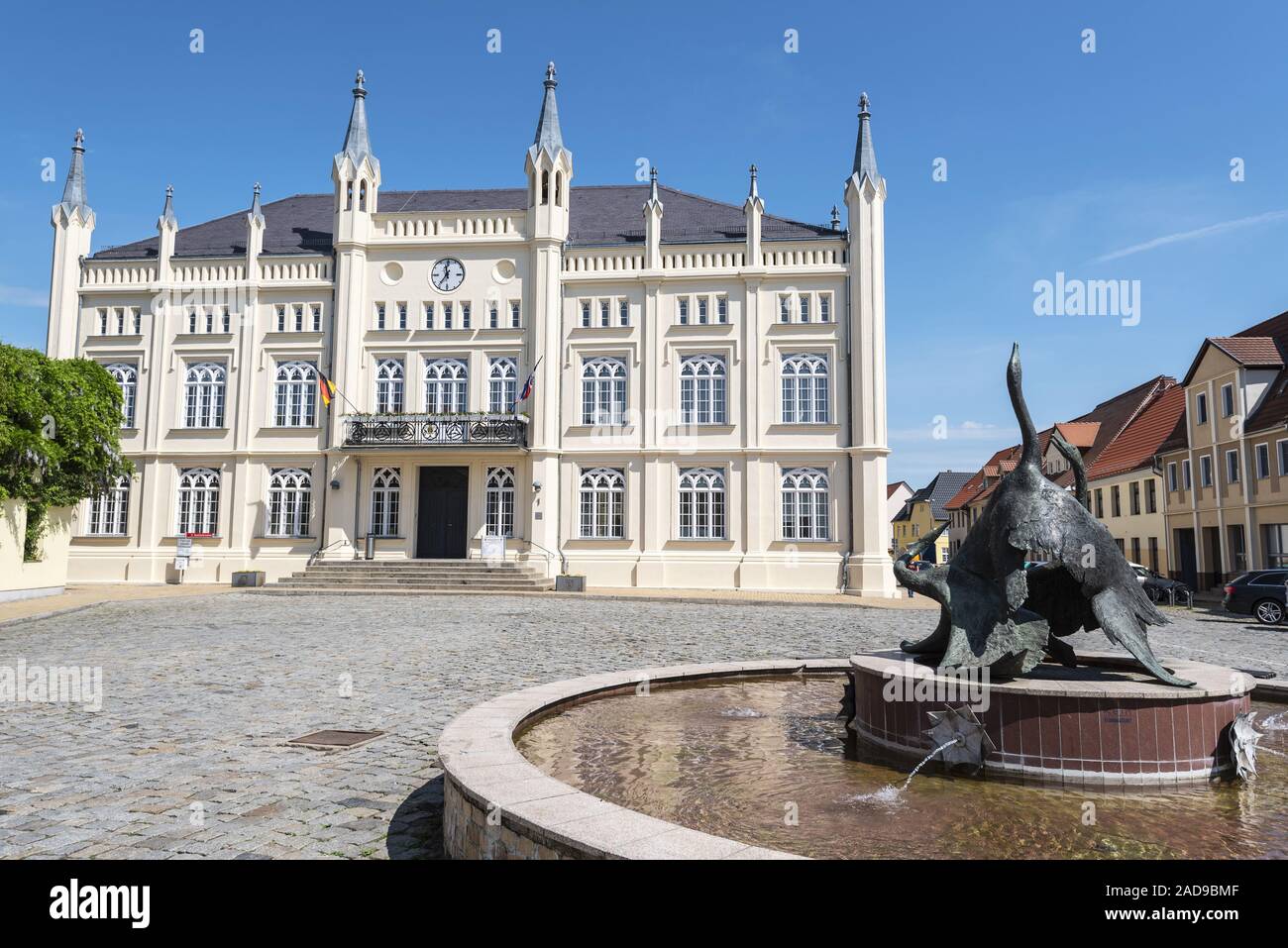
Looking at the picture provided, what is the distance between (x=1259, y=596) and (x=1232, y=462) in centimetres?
1324

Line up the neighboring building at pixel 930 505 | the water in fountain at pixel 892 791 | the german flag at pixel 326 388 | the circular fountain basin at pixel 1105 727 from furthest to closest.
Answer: the neighboring building at pixel 930 505
the german flag at pixel 326 388
the circular fountain basin at pixel 1105 727
the water in fountain at pixel 892 791

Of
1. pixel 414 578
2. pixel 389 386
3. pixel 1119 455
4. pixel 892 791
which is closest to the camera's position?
pixel 892 791

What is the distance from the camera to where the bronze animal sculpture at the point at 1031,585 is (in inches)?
248

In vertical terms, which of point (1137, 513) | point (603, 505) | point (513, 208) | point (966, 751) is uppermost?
point (513, 208)

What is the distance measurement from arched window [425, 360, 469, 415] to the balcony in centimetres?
125

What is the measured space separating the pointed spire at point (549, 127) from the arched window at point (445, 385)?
826cm

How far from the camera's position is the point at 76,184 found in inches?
1332

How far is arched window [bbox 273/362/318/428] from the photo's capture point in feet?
106

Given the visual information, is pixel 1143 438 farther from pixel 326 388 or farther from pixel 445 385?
pixel 326 388

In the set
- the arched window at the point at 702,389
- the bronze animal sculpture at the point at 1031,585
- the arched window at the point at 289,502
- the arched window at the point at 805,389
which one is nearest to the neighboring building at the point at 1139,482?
the arched window at the point at 805,389

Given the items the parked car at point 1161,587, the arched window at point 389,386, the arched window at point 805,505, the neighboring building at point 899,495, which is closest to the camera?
→ the parked car at point 1161,587

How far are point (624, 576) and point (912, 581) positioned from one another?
24.0 m

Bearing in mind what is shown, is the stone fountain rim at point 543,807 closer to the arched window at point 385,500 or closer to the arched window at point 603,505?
the arched window at point 603,505

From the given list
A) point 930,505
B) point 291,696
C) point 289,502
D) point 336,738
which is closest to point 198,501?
point 289,502
